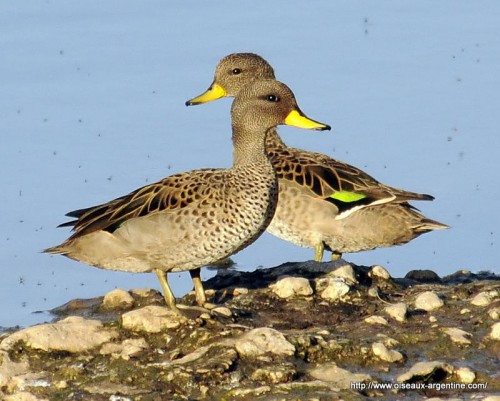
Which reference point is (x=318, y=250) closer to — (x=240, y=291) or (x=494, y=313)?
(x=240, y=291)

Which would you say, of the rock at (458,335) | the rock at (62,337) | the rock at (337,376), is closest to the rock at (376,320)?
the rock at (458,335)

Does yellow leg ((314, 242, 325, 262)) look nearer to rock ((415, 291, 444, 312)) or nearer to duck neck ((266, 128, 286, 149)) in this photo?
duck neck ((266, 128, 286, 149))

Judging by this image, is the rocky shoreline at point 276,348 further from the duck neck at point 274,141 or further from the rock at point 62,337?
the duck neck at point 274,141

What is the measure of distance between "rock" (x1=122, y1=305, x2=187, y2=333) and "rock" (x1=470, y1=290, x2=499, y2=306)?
5.53 ft

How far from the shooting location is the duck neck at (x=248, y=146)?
24.5ft

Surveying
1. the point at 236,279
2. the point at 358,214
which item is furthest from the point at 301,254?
the point at 236,279

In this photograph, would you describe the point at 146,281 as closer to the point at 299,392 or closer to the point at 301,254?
the point at 301,254

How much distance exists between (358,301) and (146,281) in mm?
2211

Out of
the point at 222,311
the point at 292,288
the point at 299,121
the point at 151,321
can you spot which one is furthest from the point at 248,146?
the point at 151,321

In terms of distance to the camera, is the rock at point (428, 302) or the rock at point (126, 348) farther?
the rock at point (428, 302)

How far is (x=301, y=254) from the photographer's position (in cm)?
983

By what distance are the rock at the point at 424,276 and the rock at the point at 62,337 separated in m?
2.51

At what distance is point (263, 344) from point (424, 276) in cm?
237

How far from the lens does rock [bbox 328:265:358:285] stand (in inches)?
298
